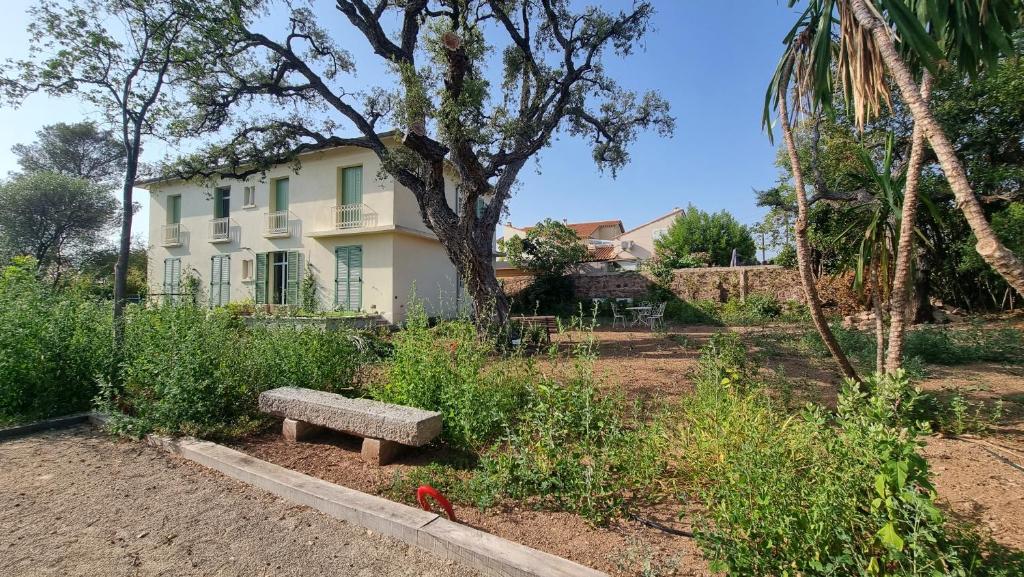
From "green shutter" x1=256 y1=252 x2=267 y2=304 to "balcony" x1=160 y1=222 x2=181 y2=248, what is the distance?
428 cm

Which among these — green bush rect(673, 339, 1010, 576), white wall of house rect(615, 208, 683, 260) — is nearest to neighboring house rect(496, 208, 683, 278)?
white wall of house rect(615, 208, 683, 260)

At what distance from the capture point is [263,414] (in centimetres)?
427

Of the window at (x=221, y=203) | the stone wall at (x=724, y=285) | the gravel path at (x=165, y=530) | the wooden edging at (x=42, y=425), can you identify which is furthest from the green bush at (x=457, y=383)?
the window at (x=221, y=203)

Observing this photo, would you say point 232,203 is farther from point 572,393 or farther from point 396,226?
point 572,393

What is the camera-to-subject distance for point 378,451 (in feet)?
10.7

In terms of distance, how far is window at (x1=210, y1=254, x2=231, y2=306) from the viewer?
1550cm

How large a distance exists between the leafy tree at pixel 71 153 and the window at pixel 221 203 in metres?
19.6

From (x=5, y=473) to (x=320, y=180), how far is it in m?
12.0

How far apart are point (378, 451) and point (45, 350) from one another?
3.73m

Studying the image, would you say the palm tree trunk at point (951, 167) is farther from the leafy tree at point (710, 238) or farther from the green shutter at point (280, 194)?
the leafy tree at point (710, 238)

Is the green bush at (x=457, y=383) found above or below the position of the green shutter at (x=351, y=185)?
below

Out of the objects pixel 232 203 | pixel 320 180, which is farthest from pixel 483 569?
pixel 232 203

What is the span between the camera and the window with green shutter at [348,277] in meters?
13.2

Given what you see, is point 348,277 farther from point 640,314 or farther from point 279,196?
point 640,314
